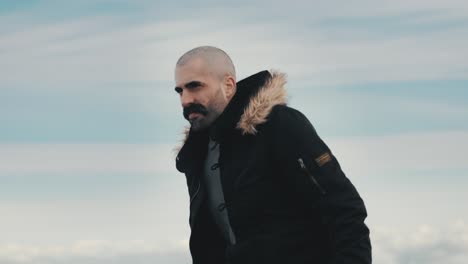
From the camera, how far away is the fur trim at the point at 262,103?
7898 mm

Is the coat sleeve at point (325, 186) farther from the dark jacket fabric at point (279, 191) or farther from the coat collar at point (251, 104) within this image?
the coat collar at point (251, 104)

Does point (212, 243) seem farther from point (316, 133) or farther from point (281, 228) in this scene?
point (316, 133)

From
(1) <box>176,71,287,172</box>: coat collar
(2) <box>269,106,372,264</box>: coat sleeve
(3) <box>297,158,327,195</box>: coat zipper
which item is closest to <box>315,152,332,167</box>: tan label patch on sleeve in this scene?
(2) <box>269,106,372,264</box>: coat sleeve

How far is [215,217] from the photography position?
8086 mm

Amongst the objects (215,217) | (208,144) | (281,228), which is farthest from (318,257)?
(208,144)

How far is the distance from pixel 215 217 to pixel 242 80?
123 cm

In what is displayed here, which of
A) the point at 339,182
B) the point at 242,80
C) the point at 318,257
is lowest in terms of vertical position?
the point at 318,257

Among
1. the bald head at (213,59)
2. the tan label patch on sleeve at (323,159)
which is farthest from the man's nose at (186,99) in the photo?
the tan label patch on sleeve at (323,159)

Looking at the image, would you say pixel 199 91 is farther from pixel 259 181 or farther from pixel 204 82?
pixel 259 181

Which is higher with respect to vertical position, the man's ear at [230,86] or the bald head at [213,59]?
the bald head at [213,59]

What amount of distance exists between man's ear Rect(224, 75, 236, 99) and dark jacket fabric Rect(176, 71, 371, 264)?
6cm

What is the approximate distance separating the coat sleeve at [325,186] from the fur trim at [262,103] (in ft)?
0.65

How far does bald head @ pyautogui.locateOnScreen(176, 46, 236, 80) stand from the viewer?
8.02 meters

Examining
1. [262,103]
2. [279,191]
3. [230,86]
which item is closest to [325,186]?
[279,191]
